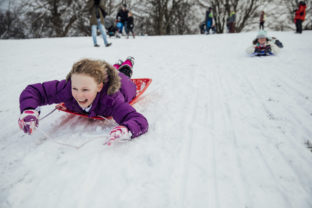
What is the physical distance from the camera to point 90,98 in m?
1.51

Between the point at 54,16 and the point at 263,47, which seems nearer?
the point at 263,47

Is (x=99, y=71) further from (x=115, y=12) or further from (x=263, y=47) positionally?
(x=115, y=12)

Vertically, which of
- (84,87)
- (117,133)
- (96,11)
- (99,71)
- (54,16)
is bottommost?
(117,133)

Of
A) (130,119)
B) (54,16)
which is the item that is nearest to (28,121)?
(130,119)

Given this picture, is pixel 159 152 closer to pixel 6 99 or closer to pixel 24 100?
pixel 24 100

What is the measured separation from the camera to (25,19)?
14180mm

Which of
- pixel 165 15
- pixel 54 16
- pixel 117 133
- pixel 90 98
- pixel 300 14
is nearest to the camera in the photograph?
pixel 117 133

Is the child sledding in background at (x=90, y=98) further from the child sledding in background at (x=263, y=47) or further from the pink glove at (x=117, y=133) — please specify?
the child sledding in background at (x=263, y=47)

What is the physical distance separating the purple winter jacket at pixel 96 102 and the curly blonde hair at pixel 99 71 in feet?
0.20

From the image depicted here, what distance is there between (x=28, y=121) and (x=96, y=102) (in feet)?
1.75

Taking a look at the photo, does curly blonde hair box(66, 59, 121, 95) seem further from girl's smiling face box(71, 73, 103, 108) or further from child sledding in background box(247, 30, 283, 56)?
child sledding in background box(247, 30, 283, 56)

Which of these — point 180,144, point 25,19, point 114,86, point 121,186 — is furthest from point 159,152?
point 25,19

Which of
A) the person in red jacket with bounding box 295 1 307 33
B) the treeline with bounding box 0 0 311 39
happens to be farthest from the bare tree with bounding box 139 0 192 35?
the person in red jacket with bounding box 295 1 307 33

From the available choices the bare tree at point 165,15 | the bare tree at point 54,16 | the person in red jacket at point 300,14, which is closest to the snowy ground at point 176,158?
the person in red jacket at point 300,14
